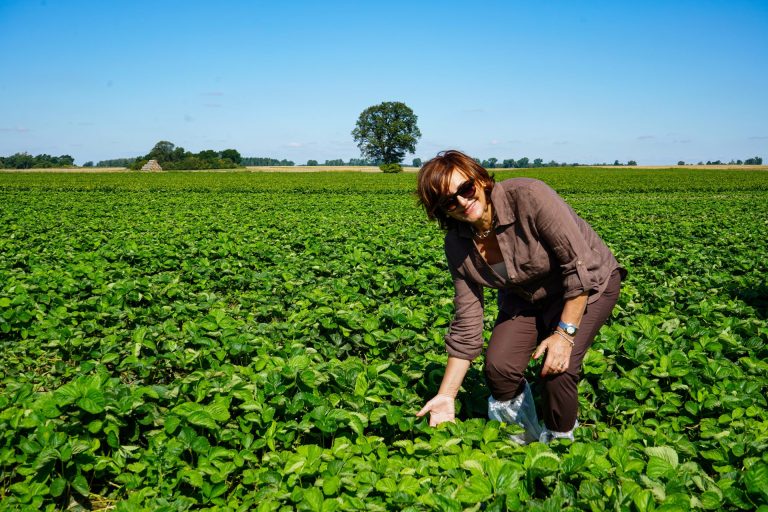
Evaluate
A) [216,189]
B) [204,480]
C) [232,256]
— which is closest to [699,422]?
[204,480]

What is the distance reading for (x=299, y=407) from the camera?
9.56 feet

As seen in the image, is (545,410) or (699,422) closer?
(545,410)

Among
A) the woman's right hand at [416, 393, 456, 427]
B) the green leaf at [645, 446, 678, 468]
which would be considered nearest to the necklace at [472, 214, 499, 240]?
the woman's right hand at [416, 393, 456, 427]

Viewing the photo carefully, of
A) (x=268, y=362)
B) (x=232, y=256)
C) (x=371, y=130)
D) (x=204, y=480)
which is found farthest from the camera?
(x=371, y=130)

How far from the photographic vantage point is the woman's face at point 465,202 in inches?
95.8

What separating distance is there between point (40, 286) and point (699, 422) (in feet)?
20.8

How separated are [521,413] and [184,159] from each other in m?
101

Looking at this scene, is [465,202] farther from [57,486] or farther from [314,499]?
[57,486]

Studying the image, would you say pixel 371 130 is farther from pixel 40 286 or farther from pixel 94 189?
pixel 40 286

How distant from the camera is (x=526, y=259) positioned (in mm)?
2646

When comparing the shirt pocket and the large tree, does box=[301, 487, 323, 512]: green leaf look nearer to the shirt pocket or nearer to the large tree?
the shirt pocket

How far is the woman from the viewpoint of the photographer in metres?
2.48

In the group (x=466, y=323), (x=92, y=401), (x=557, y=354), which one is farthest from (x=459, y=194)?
(x=92, y=401)

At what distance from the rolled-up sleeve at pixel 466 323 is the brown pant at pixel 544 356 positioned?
6.5 inches
